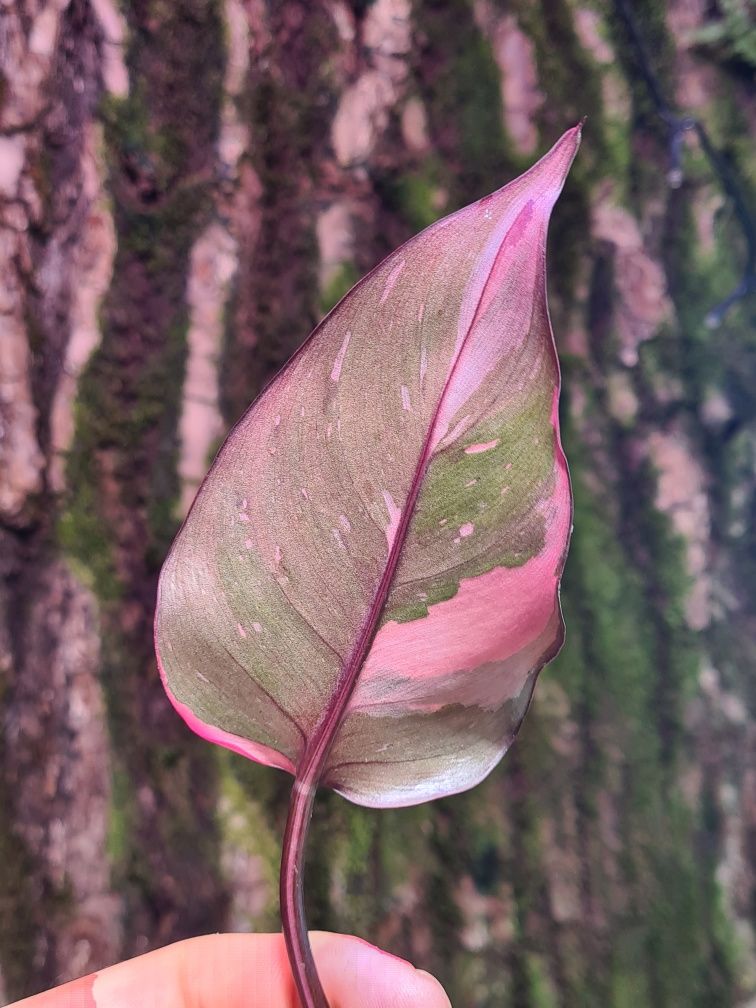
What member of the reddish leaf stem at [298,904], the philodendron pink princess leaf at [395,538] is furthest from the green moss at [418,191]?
the reddish leaf stem at [298,904]

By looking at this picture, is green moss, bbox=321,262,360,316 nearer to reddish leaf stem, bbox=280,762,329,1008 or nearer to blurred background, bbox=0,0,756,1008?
blurred background, bbox=0,0,756,1008

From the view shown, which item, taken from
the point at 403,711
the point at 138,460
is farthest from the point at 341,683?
the point at 138,460

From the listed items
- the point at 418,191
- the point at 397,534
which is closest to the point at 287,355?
the point at 418,191

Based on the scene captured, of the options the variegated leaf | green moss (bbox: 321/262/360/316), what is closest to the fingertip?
the variegated leaf

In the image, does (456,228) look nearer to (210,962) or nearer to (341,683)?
(341,683)

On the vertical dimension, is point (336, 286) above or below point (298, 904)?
above

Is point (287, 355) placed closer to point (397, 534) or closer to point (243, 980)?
point (397, 534)
